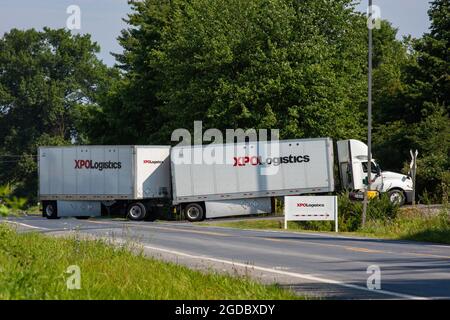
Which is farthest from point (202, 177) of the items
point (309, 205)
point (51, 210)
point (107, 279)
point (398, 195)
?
point (107, 279)

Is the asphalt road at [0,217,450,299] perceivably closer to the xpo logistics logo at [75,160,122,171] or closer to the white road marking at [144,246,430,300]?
the white road marking at [144,246,430,300]

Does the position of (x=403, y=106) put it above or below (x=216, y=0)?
below

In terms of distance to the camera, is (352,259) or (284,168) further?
(284,168)

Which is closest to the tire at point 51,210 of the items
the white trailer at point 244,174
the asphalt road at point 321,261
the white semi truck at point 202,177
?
the white semi truck at point 202,177

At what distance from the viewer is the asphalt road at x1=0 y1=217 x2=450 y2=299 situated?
13492mm

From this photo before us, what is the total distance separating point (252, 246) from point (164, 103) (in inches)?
1352

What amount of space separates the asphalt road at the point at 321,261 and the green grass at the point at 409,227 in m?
2.75

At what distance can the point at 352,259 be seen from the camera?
19.0 m

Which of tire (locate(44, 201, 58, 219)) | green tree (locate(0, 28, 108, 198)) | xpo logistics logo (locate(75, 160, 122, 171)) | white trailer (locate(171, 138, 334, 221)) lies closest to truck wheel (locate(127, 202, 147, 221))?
white trailer (locate(171, 138, 334, 221))

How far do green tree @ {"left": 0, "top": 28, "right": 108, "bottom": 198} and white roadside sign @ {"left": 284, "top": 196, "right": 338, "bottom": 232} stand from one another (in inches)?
2750

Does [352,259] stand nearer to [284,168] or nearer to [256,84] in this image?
[284,168]

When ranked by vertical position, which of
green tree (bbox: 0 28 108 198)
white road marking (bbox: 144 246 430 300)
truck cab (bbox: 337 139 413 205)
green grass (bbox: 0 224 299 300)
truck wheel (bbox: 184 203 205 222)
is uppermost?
green tree (bbox: 0 28 108 198)

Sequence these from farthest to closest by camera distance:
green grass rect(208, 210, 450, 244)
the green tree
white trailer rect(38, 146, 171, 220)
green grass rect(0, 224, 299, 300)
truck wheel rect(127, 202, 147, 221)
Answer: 1. the green tree
2. truck wheel rect(127, 202, 147, 221)
3. white trailer rect(38, 146, 171, 220)
4. green grass rect(208, 210, 450, 244)
5. green grass rect(0, 224, 299, 300)
